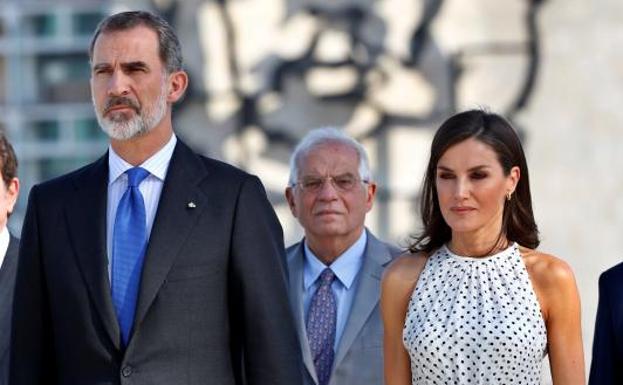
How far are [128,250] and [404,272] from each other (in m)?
0.83

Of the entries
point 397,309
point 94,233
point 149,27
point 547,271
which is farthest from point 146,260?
point 547,271

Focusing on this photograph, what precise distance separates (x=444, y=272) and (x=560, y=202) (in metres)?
5.25

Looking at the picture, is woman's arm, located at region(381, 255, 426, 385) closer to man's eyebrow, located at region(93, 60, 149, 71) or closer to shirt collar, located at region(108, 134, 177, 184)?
shirt collar, located at region(108, 134, 177, 184)

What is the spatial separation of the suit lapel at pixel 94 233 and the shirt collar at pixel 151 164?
1.3 inches

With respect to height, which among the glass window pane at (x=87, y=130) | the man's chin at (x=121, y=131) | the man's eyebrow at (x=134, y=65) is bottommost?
the man's chin at (x=121, y=131)

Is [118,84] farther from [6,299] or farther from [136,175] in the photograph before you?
[6,299]

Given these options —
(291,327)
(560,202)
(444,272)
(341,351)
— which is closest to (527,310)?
(444,272)

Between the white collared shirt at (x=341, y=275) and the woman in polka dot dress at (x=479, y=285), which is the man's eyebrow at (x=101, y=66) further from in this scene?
the white collared shirt at (x=341, y=275)

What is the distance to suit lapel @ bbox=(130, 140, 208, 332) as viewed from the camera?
14.0 ft

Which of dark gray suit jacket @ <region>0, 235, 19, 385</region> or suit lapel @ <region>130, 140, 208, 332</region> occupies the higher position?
suit lapel @ <region>130, 140, 208, 332</region>

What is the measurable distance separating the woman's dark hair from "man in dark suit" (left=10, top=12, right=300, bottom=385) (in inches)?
18.4

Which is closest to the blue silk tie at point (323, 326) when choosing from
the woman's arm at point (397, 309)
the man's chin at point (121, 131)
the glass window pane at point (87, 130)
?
the woman's arm at point (397, 309)

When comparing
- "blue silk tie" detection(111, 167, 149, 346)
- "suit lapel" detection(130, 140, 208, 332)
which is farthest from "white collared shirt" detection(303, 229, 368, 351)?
"blue silk tie" detection(111, 167, 149, 346)

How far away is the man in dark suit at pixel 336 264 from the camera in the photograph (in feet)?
17.5
